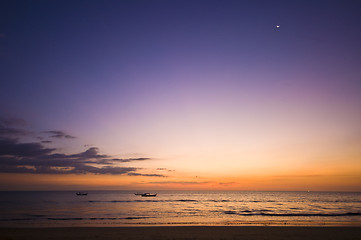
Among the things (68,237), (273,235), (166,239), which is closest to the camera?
(166,239)

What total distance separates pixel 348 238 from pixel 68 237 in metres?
23.5

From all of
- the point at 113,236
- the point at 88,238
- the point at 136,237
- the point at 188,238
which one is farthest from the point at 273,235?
the point at 88,238

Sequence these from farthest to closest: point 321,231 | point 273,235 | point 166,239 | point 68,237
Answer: point 321,231 < point 273,235 < point 68,237 < point 166,239

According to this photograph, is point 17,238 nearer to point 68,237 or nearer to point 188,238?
point 68,237

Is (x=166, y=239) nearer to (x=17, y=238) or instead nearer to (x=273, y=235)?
(x=273, y=235)

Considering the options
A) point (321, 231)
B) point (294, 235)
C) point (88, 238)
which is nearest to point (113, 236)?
point (88, 238)

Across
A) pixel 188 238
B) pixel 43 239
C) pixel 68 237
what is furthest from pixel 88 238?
pixel 188 238

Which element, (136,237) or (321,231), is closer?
(136,237)

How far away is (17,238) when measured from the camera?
20.2 metres

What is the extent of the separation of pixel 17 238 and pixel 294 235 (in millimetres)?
23372

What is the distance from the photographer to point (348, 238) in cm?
2122

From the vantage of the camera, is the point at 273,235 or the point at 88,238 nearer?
the point at 88,238

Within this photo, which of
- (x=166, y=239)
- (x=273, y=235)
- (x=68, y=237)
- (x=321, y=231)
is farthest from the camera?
Result: (x=321, y=231)

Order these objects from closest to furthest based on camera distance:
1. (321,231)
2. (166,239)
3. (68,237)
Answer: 1. (166,239)
2. (68,237)
3. (321,231)
